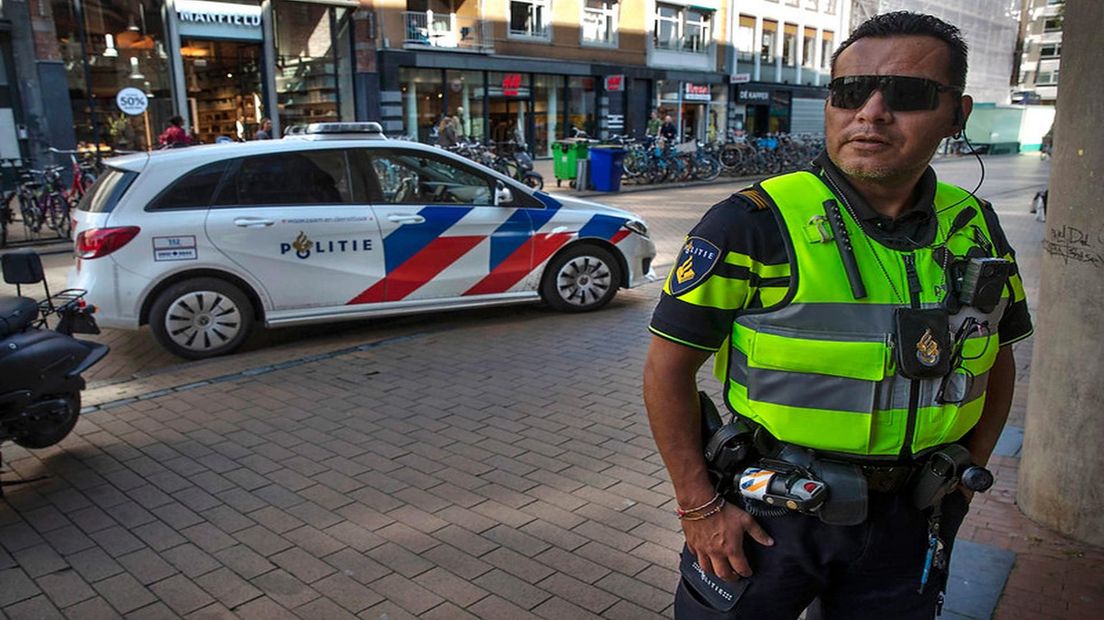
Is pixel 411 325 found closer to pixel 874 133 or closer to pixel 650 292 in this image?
pixel 650 292

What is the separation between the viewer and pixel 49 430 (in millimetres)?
4270

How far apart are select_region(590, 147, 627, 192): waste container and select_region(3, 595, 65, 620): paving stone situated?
54.7 ft

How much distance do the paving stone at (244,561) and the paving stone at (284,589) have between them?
50 mm

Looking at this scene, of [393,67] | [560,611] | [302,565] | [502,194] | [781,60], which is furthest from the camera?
[781,60]

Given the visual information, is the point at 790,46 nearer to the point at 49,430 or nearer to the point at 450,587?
the point at 49,430

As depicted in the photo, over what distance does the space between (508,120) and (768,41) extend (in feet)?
57.5

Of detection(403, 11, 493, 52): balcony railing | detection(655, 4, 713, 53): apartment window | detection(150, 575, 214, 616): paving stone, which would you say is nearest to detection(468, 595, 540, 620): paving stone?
detection(150, 575, 214, 616): paving stone

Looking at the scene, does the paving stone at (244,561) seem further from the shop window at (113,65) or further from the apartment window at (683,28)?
the apartment window at (683,28)

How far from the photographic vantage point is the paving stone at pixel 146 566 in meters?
3.30

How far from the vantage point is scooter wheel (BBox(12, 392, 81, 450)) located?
4.18 meters

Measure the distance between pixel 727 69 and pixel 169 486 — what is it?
3671 cm

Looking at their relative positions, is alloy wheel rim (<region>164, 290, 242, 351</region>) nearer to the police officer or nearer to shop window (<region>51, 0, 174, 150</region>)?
the police officer

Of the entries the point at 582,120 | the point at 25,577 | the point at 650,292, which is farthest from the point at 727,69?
the point at 25,577

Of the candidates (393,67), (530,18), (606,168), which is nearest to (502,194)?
(606,168)
